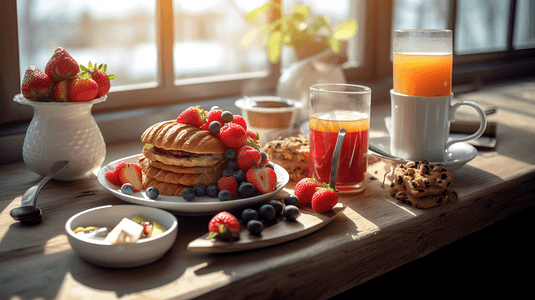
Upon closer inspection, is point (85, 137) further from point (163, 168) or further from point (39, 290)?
point (39, 290)

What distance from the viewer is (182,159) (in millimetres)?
925

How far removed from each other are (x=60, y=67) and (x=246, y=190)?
477 mm

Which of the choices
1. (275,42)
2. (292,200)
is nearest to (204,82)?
(275,42)

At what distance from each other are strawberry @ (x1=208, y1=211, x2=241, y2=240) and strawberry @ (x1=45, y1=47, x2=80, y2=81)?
490 mm

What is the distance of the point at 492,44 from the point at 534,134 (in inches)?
67.3

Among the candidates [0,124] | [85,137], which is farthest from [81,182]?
[0,124]

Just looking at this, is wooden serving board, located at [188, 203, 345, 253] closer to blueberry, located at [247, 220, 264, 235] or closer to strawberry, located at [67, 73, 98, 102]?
blueberry, located at [247, 220, 264, 235]

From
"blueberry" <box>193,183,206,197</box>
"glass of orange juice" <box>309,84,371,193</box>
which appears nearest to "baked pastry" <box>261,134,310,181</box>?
"glass of orange juice" <box>309,84,371,193</box>

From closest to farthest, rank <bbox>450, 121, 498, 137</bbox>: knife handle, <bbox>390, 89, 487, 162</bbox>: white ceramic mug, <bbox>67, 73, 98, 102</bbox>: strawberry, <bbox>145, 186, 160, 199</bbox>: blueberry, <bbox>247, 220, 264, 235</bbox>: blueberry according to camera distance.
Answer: <bbox>247, 220, 264, 235</bbox>: blueberry
<bbox>145, 186, 160, 199</bbox>: blueberry
<bbox>67, 73, 98, 102</bbox>: strawberry
<bbox>390, 89, 487, 162</bbox>: white ceramic mug
<bbox>450, 121, 498, 137</bbox>: knife handle

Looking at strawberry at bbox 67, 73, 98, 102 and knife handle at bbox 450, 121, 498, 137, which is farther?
knife handle at bbox 450, 121, 498, 137

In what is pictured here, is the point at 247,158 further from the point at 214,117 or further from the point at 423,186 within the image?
the point at 423,186

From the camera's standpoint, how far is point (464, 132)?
1472 millimetres

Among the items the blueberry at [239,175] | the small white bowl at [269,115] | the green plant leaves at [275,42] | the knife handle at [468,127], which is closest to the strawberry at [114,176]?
the blueberry at [239,175]

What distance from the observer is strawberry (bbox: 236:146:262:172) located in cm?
92
